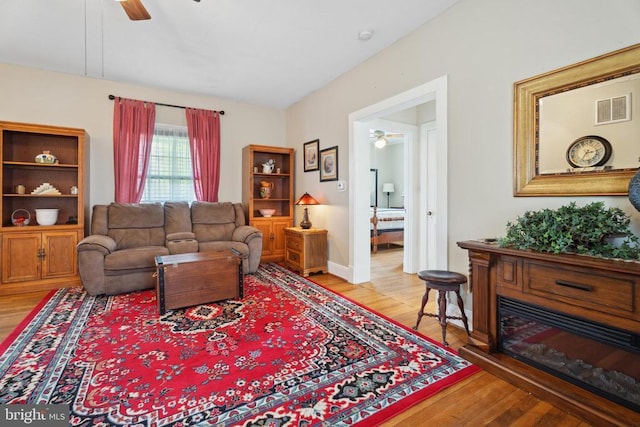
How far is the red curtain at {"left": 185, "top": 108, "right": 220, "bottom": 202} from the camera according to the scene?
479 centimetres

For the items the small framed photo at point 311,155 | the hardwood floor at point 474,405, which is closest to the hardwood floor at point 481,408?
the hardwood floor at point 474,405

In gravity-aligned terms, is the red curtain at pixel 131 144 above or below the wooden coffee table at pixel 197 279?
above

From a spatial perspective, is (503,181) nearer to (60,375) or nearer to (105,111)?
(60,375)

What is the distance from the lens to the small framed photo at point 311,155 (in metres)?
4.71

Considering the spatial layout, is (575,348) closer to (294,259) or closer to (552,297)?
(552,297)

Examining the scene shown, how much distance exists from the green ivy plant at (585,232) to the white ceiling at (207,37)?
205cm

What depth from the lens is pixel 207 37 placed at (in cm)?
312

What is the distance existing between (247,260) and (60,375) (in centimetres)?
237

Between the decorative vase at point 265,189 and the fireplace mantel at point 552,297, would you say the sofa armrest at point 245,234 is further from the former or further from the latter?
the fireplace mantel at point 552,297

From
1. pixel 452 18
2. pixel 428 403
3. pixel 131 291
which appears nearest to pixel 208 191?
pixel 131 291

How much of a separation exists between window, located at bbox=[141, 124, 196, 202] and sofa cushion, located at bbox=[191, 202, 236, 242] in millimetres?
457

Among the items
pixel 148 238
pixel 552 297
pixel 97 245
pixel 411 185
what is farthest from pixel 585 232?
pixel 148 238

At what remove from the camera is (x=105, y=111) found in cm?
426

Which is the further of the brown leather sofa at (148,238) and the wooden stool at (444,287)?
the brown leather sofa at (148,238)
